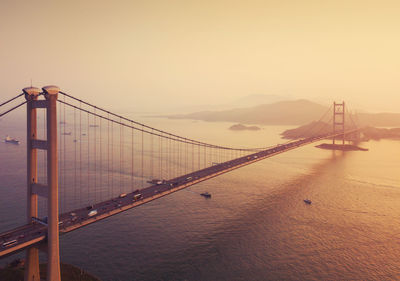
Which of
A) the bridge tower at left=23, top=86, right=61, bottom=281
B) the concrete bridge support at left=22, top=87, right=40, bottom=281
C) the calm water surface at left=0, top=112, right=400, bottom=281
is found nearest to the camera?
the bridge tower at left=23, top=86, right=61, bottom=281

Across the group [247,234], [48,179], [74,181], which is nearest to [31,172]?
[48,179]

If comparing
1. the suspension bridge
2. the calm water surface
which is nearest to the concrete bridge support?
the suspension bridge

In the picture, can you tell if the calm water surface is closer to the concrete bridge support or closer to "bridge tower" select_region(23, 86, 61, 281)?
the concrete bridge support

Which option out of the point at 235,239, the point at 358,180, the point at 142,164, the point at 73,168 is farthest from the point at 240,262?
the point at 73,168

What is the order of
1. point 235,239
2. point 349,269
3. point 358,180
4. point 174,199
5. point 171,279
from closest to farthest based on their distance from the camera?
point 171,279 < point 349,269 < point 235,239 < point 174,199 < point 358,180

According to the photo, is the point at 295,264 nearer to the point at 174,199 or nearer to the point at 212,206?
the point at 212,206

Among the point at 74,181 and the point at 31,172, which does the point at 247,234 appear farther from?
the point at 74,181
